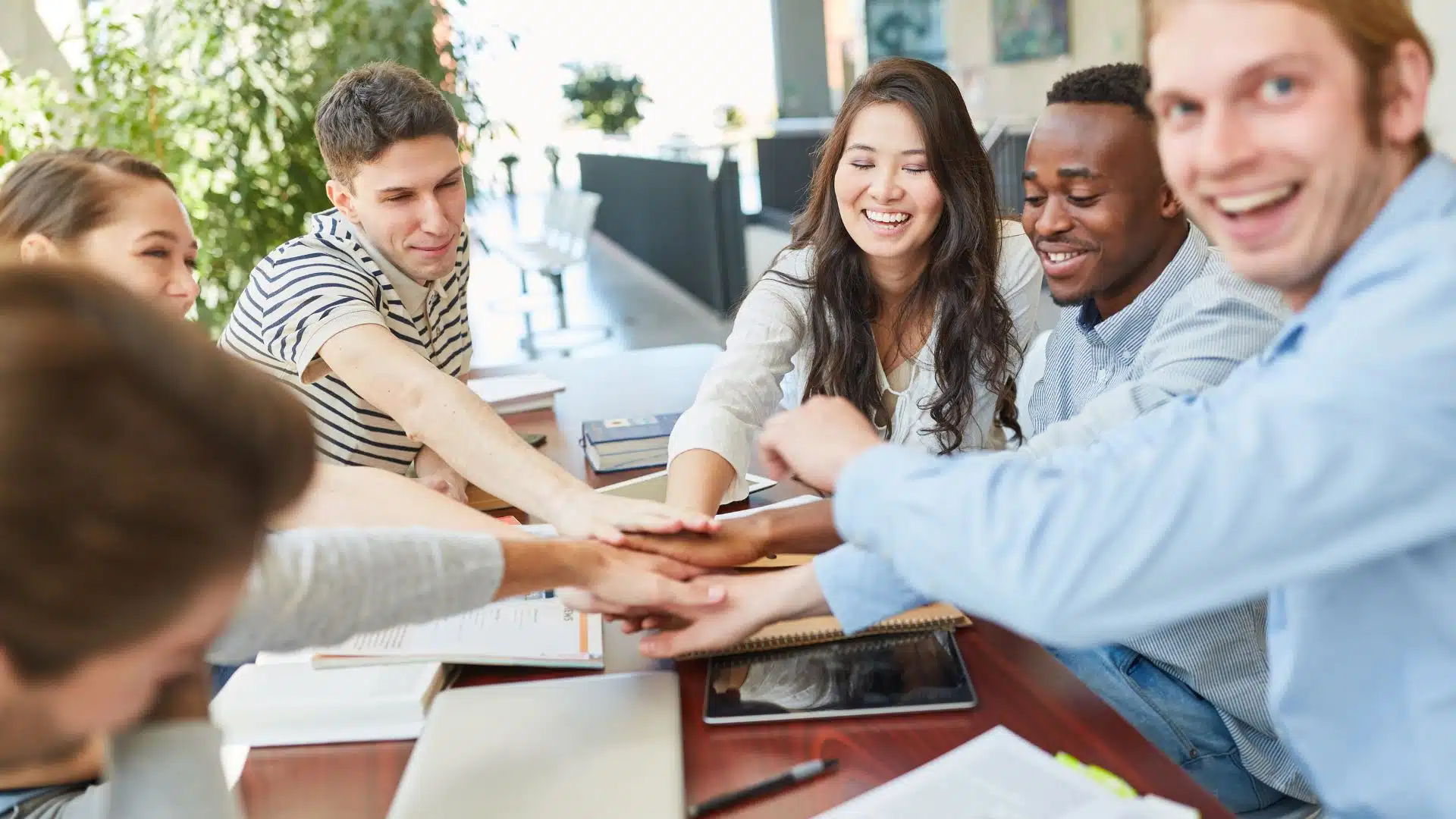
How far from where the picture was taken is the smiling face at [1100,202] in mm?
1699

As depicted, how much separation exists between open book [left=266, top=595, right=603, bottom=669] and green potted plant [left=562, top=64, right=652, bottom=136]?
10.7 meters

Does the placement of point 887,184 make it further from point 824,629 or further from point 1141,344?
point 824,629

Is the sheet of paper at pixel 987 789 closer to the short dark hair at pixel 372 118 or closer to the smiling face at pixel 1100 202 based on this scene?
the smiling face at pixel 1100 202

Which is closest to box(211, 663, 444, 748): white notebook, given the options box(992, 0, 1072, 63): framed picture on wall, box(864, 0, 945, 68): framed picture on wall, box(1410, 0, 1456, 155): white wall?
box(1410, 0, 1456, 155): white wall

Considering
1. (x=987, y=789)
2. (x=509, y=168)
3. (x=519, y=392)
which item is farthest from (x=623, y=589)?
(x=509, y=168)

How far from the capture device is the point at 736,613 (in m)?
1.29

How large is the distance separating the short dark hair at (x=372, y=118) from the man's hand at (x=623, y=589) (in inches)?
37.9

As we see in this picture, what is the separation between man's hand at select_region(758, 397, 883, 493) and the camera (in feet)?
3.27

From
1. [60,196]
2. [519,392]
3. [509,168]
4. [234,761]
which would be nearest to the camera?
[234,761]

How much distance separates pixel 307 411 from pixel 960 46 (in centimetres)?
1043

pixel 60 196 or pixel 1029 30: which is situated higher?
pixel 1029 30

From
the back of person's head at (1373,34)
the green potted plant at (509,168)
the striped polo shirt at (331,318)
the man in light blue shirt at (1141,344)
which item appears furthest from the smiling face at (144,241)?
the green potted plant at (509,168)

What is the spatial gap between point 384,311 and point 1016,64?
809 centimetres

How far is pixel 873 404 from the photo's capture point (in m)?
2.07
